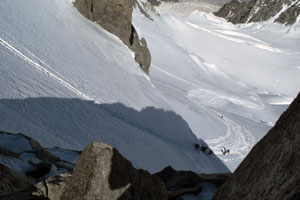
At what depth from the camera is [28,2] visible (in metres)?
13.8

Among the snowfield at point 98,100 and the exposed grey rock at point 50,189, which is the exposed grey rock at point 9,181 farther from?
the snowfield at point 98,100

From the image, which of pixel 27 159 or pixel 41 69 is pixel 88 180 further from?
pixel 41 69

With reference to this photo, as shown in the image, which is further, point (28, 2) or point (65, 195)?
point (28, 2)

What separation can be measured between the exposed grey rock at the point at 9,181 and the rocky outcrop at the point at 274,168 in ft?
7.38

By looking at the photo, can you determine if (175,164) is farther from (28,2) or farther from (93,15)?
(93,15)

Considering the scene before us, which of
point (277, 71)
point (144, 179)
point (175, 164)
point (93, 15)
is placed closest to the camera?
point (144, 179)

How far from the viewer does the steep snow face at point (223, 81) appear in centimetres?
1673

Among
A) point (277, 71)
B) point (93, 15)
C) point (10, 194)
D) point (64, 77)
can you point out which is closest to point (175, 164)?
point (64, 77)

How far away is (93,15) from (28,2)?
15.1 ft

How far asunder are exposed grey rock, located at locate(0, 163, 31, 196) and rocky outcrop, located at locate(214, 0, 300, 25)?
78.8 m

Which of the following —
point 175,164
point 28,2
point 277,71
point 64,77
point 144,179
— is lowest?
point 175,164

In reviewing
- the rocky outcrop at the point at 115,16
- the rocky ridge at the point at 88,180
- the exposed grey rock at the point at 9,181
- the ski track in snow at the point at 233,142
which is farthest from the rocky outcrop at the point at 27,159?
Result: the rocky outcrop at the point at 115,16

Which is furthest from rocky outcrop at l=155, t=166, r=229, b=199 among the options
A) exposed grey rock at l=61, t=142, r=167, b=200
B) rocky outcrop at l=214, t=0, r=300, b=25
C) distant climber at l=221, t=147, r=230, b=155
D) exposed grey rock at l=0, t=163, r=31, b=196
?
rocky outcrop at l=214, t=0, r=300, b=25

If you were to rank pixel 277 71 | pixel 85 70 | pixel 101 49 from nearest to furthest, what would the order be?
pixel 85 70, pixel 101 49, pixel 277 71
